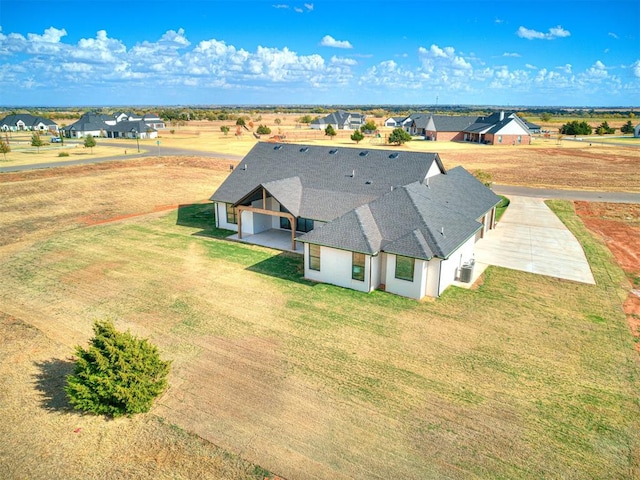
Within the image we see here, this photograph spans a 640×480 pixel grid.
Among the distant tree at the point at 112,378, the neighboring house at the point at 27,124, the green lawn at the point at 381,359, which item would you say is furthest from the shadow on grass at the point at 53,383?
the neighboring house at the point at 27,124

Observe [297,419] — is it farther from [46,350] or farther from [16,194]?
[16,194]

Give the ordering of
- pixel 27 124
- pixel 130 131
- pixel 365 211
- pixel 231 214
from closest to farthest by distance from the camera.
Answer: pixel 365 211, pixel 231 214, pixel 130 131, pixel 27 124

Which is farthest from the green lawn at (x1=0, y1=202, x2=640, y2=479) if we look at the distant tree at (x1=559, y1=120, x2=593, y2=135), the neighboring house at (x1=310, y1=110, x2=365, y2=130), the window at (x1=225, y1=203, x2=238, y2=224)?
the neighboring house at (x1=310, y1=110, x2=365, y2=130)

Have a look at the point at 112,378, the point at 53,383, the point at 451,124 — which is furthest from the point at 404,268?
the point at 451,124

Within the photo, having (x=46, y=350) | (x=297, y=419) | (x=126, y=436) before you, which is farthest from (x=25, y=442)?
(x=297, y=419)

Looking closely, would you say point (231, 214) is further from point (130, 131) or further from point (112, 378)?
point (130, 131)

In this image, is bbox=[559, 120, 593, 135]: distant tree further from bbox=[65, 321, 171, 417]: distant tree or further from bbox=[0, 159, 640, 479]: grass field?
bbox=[65, 321, 171, 417]: distant tree
